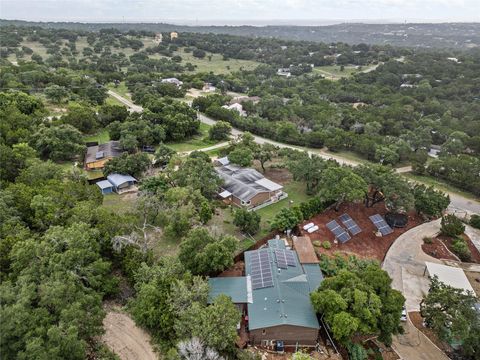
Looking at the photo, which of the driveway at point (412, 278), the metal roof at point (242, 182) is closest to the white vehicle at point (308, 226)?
the metal roof at point (242, 182)

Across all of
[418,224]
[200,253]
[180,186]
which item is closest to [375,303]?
[200,253]

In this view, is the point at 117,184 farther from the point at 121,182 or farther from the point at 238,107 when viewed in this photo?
the point at 238,107

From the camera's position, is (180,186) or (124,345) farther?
(180,186)

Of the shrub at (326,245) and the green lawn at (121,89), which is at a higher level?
the shrub at (326,245)

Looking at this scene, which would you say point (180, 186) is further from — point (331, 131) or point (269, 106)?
point (269, 106)

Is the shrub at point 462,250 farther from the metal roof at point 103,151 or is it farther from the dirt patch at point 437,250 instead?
the metal roof at point 103,151

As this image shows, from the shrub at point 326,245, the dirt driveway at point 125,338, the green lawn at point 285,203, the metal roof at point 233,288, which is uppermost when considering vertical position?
the metal roof at point 233,288

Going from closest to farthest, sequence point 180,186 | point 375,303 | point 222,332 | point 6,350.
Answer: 1. point 6,350
2. point 222,332
3. point 375,303
4. point 180,186
